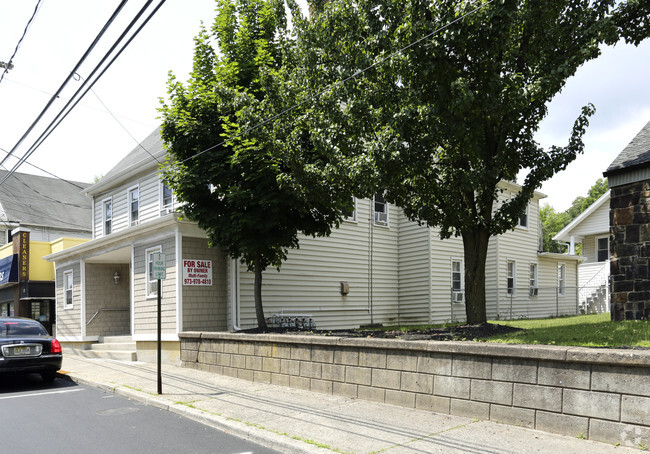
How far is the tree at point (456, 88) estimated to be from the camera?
9.17 m

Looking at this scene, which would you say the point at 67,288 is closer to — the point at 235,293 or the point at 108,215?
the point at 108,215

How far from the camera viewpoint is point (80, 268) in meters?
19.9

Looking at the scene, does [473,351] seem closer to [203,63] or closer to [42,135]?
[203,63]

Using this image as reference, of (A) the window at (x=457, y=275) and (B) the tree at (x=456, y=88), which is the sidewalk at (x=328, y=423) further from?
(A) the window at (x=457, y=275)

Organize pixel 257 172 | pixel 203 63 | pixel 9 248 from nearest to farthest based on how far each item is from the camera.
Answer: pixel 257 172
pixel 203 63
pixel 9 248

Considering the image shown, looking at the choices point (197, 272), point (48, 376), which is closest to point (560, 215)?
point (197, 272)

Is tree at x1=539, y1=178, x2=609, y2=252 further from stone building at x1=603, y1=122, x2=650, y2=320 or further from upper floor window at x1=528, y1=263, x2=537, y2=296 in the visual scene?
stone building at x1=603, y1=122, x2=650, y2=320

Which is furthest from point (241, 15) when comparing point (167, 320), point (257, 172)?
point (167, 320)

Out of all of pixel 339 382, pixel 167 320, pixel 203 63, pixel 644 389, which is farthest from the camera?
pixel 167 320

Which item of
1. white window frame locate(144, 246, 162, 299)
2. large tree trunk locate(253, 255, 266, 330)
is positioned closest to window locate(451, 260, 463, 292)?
large tree trunk locate(253, 255, 266, 330)

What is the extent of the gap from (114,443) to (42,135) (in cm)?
902


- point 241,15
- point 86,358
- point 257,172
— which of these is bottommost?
point 86,358

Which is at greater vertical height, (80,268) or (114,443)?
(80,268)

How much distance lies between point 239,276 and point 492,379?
31.6 feet
